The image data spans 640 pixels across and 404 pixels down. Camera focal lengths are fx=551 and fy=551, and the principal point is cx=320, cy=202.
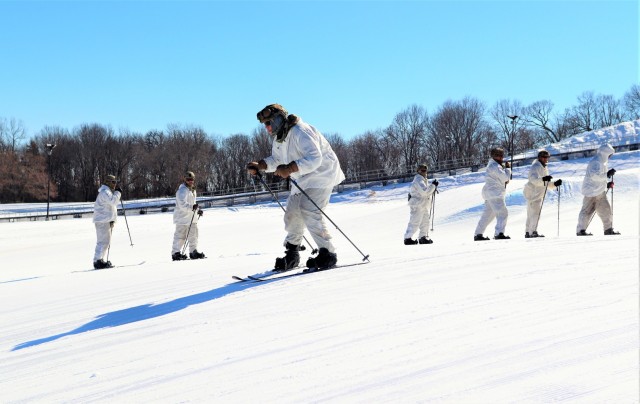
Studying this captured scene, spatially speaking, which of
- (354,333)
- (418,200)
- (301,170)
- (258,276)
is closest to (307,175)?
(301,170)

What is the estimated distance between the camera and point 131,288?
614 cm

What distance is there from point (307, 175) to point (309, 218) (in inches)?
21.3

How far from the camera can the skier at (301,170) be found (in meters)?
6.06

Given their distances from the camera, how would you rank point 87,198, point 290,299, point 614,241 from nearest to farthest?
point 290,299 < point 614,241 < point 87,198

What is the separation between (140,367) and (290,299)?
1534 mm

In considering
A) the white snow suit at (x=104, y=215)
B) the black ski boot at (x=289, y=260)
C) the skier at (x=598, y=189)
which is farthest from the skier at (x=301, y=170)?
the skier at (x=598, y=189)

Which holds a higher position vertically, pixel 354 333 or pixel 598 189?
pixel 598 189

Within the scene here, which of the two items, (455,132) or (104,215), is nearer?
(104,215)

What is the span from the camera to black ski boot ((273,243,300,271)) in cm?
643

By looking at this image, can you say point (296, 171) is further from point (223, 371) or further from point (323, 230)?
point (223, 371)

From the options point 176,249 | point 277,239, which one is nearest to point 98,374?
point 176,249

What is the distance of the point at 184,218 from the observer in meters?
14.3

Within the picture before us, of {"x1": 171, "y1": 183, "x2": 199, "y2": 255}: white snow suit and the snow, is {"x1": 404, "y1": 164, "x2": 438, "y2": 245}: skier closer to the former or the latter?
{"x1": 171, "y1": 183, "x2": 199, "y2": 255}: white snow suit

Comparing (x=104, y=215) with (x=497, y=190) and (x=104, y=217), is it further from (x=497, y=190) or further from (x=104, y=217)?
(x=497, y=190)
